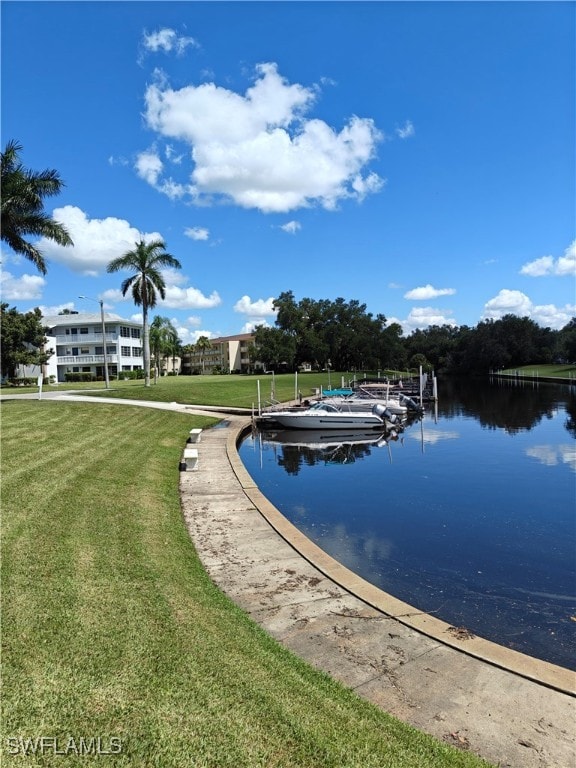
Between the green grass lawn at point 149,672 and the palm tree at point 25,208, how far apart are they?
68.7ft

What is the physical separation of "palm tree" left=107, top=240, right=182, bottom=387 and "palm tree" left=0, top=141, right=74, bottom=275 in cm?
1507

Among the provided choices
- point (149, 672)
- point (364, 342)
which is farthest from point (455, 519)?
point (364, 342)

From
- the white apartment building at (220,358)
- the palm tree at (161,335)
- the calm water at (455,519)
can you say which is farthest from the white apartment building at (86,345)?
the white apartment building at (220,358)

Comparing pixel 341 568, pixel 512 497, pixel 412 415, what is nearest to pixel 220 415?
pixel 412 415

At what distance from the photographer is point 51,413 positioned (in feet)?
61.9

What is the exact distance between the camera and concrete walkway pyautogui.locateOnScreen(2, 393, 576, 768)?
155 inches

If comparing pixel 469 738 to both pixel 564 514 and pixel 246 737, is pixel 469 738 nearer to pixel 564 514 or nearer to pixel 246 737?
pixel 246 737

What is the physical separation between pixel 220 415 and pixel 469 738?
27755mm

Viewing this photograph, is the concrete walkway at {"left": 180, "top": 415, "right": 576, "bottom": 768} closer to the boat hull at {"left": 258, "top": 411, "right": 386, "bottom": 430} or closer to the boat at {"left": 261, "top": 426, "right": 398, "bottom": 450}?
the boat at {"left": 261, "top": 426, "right": 398, "bottom": 450}

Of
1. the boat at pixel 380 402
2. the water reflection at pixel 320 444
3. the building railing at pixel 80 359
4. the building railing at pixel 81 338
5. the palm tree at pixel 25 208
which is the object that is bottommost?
the water reflection at pixel 320 444

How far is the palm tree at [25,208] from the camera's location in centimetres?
2358

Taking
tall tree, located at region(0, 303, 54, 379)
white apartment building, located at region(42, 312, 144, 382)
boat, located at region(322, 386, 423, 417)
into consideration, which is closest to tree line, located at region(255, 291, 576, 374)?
white apartment building, located at region(42, 312, 144, 382)

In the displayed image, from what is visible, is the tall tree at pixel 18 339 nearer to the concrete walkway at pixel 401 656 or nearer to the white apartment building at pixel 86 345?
the white apartment building at pixel 86 345

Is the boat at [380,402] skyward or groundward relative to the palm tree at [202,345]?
groundward
